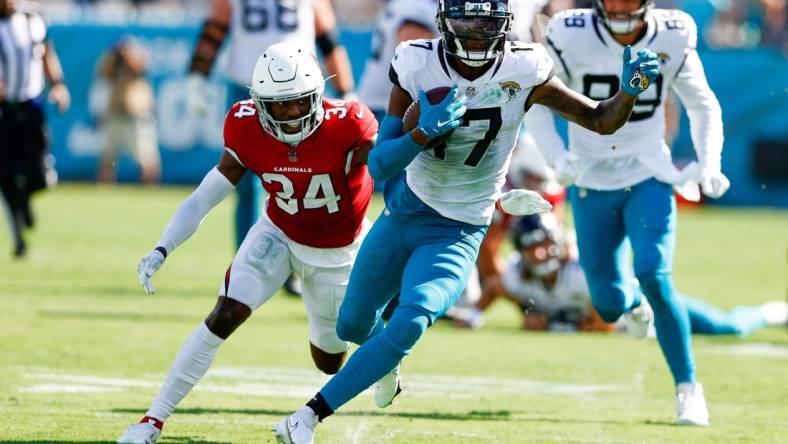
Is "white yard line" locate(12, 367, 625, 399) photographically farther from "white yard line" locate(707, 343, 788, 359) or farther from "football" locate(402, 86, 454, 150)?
"football" locate(402, 86, 454, 150)

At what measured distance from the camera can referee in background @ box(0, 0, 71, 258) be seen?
11.2 m

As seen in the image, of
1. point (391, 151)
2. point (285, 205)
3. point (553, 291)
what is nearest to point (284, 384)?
point (285, 205)

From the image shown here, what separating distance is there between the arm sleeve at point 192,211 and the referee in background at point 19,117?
623 cm

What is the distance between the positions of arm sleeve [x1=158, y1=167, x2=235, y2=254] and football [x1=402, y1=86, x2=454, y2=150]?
805 mm

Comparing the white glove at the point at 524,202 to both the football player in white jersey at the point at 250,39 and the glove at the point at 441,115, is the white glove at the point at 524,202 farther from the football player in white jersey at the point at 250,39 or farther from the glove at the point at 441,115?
the football player in white jersey at the point at 250,39

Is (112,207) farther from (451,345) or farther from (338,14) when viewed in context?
(451,345)

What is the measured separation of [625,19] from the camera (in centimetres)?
608

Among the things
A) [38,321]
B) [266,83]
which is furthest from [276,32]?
[266,83]

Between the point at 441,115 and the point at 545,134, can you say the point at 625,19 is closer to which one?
the point at 545,134

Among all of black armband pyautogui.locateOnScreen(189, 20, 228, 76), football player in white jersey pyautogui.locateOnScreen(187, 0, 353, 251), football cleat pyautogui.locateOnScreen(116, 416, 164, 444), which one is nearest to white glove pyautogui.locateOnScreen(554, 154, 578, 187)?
football cleat pyautogui.locateOnScreen(116, 416, 164, 444)

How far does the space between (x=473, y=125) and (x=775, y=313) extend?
149 inches

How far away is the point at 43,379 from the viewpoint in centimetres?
642

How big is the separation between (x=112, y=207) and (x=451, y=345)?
9001mm

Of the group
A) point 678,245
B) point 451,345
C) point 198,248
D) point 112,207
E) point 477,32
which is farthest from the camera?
point 112,207
